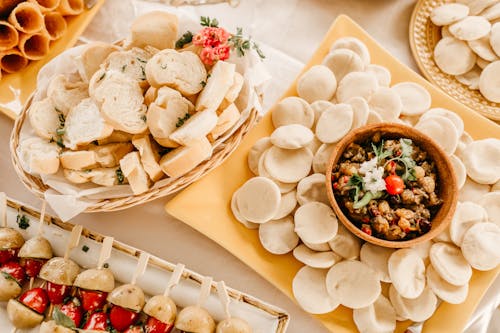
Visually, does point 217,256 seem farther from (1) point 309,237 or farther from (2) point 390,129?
(2) point 390,129

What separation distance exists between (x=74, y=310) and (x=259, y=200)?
0.50 m

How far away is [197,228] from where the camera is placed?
1.24 meters

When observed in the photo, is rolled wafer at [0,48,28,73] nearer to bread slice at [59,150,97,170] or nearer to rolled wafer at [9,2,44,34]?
rolled wafer at [9,2,44,34]

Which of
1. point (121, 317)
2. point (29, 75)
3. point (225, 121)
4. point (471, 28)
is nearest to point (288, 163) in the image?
point (225, 121)

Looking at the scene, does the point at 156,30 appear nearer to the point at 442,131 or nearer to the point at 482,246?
the point at 442,131

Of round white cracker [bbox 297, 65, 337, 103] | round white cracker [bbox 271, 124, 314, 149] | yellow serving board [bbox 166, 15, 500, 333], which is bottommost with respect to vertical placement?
A: yellow serving board [bbox 166, 15, 500, 333]

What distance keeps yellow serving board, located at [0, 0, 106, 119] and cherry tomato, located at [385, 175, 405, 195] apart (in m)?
0.97

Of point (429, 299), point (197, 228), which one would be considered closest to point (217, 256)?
point (197, 228)

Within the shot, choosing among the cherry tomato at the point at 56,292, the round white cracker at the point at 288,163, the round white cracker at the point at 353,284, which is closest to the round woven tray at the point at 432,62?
the round white cracker at the point at 288,163

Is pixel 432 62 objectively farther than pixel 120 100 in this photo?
Yes

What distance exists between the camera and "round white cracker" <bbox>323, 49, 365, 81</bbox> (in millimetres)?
1276

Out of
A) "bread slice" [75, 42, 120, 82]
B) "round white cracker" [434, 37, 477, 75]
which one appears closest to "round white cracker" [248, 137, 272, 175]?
"bread slice" [75, 42, 120, 82]

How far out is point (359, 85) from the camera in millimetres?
1239

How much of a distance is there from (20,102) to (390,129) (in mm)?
999
